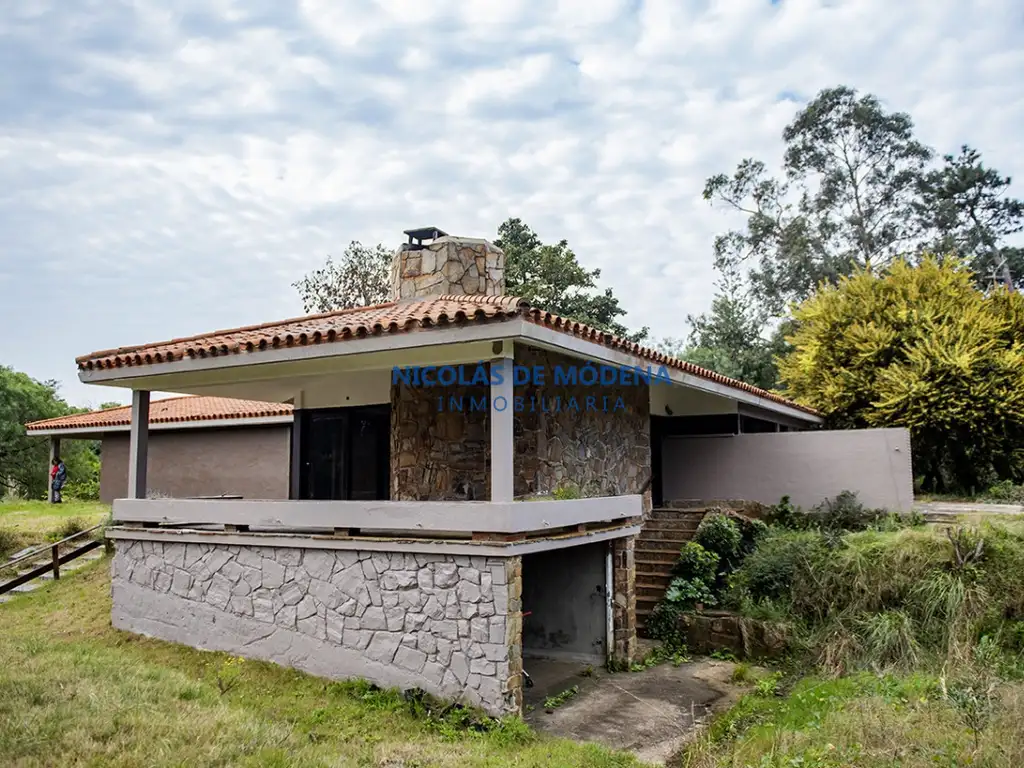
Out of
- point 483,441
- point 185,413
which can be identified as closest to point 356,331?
point 483,441

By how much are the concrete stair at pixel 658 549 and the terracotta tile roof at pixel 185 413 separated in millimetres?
7421

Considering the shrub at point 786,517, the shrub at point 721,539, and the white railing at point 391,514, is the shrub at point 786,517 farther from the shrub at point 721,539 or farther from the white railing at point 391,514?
the white railing at point 391,514

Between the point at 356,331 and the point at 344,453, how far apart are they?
5.75 metres

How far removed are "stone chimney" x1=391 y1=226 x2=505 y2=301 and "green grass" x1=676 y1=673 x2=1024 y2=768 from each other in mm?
6816

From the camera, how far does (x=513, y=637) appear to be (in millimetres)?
7367

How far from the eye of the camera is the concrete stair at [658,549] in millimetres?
11359

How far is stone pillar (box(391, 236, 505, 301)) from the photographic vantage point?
11.6 meters

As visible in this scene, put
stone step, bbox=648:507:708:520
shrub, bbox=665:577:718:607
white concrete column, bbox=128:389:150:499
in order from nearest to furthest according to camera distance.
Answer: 1. white concrete column, bbox=128:389:150:499
2. shrub, bbox=665:577:718:607
3. stone step, bbox=648:507:708:520

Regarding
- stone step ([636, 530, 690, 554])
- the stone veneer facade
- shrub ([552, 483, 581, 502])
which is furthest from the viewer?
stone step ([636, 530, 690, 554])

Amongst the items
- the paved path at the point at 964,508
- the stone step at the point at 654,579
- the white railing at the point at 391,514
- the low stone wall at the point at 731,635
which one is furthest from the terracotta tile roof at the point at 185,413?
the paved path at the point at 964,508

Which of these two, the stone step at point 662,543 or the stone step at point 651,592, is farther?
the stone step at point 662,543

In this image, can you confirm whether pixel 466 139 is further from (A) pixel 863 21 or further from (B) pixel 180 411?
(B) pixel 180 411

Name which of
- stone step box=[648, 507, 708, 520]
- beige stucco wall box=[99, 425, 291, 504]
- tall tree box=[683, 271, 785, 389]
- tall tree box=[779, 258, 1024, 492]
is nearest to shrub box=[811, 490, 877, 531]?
stone step box=[648, 507, 708, 520]

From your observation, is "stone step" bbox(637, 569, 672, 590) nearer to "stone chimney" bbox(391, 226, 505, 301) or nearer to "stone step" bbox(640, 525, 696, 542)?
"stone step" bbox(640, 525, 696, 542)
